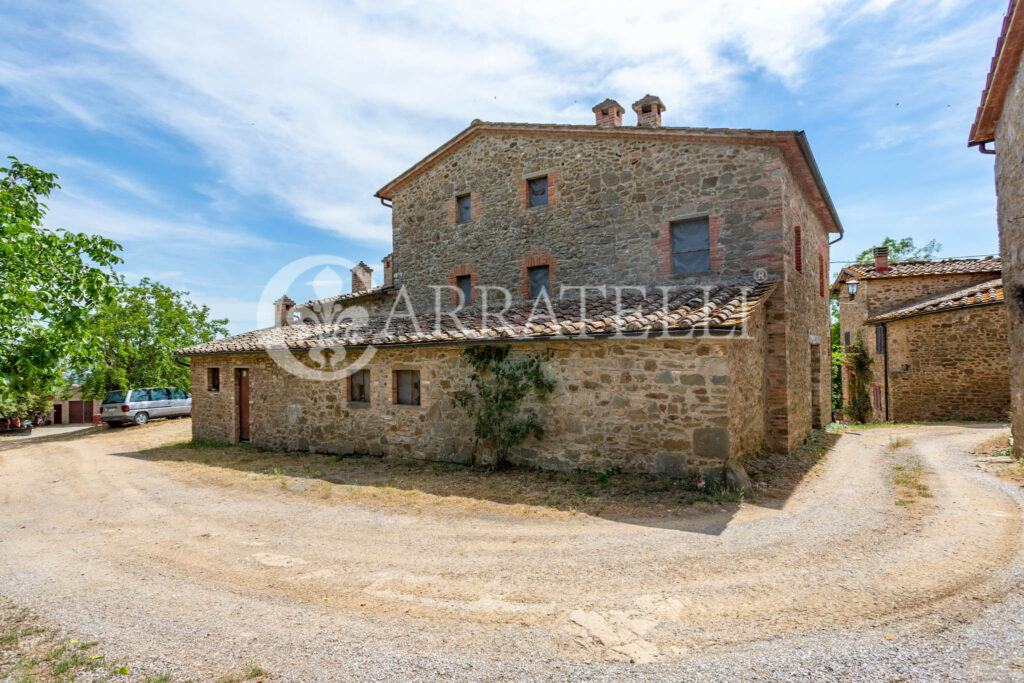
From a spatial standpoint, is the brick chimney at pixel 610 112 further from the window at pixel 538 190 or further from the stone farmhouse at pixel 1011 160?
the stone farmhouse at pixel 1011 160

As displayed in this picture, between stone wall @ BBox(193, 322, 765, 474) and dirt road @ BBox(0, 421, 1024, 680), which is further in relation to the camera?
stone wall @ BBox(193, 322, 765, 474)

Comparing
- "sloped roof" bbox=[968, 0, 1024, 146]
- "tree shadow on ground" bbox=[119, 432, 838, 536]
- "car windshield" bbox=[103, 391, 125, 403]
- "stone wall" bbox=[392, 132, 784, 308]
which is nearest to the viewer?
"tree shadow on ground" bbox=[119, 432, 838, 536]

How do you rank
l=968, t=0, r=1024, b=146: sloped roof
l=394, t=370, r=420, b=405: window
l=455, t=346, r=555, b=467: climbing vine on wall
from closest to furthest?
l=968, t=0, r=1024, b=146: sloped roof
l=455, t=346, r=555, b=467: climbing vine on wall
l=394, t=370, r=420, b=405: window

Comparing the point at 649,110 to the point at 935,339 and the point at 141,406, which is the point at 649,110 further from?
the point at 141,406

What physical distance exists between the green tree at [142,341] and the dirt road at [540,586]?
1688cm

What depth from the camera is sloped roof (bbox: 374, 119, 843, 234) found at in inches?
347

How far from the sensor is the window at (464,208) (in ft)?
42.7

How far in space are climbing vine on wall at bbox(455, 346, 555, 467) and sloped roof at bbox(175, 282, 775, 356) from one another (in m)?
0.46

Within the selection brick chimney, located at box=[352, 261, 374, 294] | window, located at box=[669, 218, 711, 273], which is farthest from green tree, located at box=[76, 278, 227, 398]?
window, located at box=[669, 218, 711, 273]

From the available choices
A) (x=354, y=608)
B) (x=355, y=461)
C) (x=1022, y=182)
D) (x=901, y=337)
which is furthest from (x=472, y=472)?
(x=901, y=337)

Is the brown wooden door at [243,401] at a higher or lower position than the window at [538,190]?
lower

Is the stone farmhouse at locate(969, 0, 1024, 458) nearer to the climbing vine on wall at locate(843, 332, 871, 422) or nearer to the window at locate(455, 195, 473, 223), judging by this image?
the window at locate(455, 195, 473, 223)

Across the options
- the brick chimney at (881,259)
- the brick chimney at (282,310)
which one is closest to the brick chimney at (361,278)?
the brick chimney at (282,310)

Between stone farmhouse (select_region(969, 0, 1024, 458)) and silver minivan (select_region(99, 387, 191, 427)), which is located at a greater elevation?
stone farmhouse (select_region(969, 0, 1024, 458))
